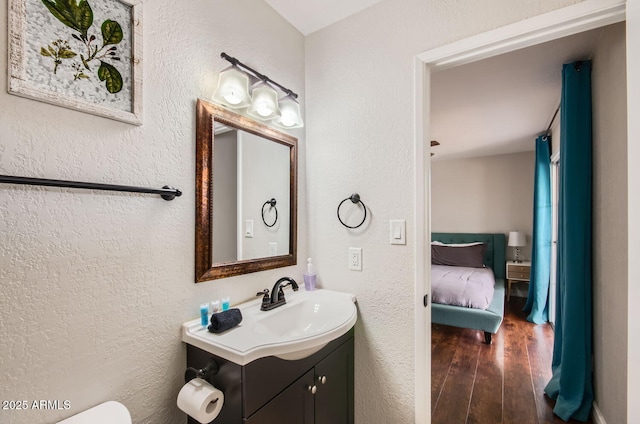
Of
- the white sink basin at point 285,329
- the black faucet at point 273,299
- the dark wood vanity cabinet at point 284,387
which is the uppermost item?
the black faucet at point 273,299

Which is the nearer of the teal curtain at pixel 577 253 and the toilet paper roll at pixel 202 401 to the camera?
the toilet paper roll at pixel 202 401

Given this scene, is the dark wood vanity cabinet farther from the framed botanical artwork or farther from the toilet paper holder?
the framed botanical artwork

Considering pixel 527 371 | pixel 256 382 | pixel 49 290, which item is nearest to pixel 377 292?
pixel 256 382

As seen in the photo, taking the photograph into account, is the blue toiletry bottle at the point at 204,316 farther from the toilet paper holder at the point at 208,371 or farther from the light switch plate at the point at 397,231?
the light switch plate at the point at 397,231

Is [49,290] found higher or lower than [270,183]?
lower

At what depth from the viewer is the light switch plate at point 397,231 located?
1391 mm

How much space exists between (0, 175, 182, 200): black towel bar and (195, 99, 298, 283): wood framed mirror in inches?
5.4

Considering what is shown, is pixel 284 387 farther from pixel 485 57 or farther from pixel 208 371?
pixel 485 57

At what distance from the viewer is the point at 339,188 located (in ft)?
5.28

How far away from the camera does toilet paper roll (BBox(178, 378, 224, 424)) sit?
0.89m

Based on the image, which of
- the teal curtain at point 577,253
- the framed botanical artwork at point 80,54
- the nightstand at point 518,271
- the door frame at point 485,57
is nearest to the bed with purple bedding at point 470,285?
the nightstand at point 518,271


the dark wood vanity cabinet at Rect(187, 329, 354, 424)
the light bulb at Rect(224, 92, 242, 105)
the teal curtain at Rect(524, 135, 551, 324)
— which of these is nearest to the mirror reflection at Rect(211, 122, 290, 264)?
the light bulb at Rect(224, 92, 242, 105)

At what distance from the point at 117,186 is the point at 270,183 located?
2.49ft

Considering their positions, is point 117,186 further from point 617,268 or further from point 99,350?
point 617,268
